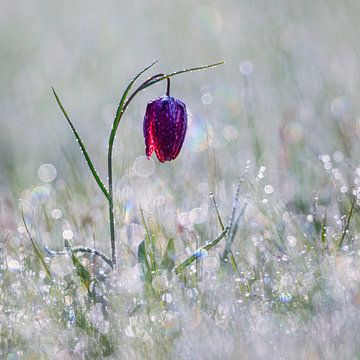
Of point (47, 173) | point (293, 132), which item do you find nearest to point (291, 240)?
point (293, 132)

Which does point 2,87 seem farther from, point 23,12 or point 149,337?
point 149,337

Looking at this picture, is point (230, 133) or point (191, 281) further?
point (230, 133)

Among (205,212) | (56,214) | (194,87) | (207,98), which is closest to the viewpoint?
(205,212)

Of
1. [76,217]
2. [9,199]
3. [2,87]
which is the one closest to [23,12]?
[2,87]

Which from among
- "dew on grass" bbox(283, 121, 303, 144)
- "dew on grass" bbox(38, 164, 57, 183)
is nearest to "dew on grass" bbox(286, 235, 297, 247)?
"dew on grass" bbox(283, 121, 303, 144)

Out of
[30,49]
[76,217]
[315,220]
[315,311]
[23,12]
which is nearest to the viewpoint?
[315,311]

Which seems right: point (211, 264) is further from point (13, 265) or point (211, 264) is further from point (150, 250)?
point (13, 265)
